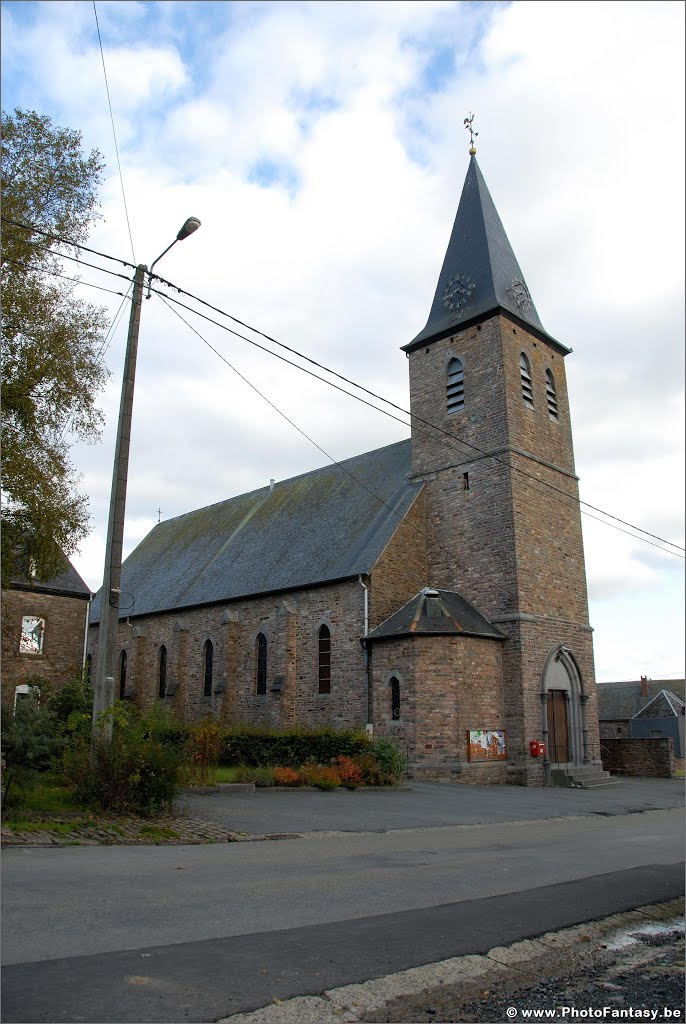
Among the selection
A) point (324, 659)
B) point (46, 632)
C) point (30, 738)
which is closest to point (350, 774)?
point (30, 738)

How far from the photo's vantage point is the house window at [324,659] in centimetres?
2641

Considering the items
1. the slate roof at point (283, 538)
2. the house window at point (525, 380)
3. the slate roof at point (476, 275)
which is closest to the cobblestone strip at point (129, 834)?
the slate roof at point (283, 538)

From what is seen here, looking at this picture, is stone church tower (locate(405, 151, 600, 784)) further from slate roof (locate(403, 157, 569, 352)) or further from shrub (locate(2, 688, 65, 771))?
shrub (locate(2, 688, 65, 771))

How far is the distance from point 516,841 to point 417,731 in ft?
35.6

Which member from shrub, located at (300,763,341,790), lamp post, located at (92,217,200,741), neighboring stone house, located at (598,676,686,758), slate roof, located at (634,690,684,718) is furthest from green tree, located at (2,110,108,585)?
slate roof, located at (634,690,684,718)

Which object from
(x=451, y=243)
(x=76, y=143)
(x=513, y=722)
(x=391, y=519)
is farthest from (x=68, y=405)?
(x=451, y=243)

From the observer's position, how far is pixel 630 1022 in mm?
4883

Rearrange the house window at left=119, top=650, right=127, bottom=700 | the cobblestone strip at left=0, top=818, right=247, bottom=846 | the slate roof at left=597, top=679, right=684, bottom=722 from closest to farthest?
the cobblestone strip at left=0, top=818, right=247, bottom=846
the house window at left=119, top=650, right=127, bottom=700
the slate roof at left=597, top=679, right=684, bottom=722

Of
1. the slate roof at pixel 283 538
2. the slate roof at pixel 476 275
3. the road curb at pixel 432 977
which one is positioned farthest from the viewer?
the slate roof at pixel 476 275

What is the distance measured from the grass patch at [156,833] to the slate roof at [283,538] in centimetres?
1528

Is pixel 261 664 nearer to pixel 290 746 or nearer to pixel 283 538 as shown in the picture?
pixel 283 538

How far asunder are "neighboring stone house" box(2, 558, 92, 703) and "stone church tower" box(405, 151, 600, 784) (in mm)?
14216

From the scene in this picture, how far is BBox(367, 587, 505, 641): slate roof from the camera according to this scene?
2352 centimetres

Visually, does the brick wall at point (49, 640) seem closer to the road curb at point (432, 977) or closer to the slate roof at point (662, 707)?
the road curb at point (432, 977)
